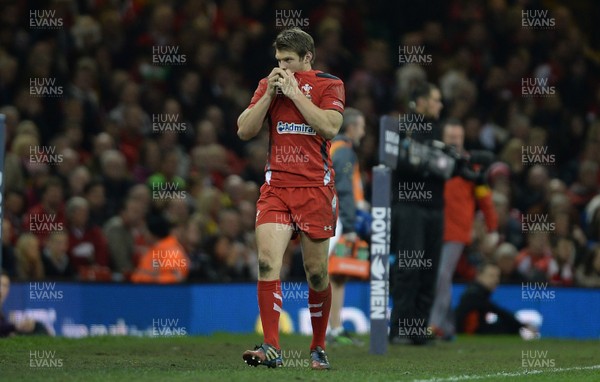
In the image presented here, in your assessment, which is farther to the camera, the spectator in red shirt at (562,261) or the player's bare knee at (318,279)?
the spectator in red shirt at (562,261)

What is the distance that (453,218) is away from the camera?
14477 millimetres

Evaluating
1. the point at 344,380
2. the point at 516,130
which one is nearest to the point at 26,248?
the point at 344,380

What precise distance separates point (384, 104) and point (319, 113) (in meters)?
10.9

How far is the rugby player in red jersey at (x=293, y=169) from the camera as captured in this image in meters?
9.09

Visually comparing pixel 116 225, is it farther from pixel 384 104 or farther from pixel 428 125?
pixel 384 104

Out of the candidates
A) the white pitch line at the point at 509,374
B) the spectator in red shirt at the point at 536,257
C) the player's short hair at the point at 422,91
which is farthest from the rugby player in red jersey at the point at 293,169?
the spectator in red shirt at the point at 536,257

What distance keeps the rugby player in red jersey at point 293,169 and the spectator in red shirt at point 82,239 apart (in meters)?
6.28

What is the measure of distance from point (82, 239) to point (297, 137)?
21.6 ft

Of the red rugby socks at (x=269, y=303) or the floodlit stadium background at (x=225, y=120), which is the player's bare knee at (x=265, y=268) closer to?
the red rugby socks at (x=269, y=303)

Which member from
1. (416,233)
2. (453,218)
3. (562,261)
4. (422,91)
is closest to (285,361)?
(416,233)

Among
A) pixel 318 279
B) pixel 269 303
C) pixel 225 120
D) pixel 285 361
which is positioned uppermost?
pixel 225 120

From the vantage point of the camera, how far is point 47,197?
15.1m

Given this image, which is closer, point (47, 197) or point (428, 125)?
point (428, 125)

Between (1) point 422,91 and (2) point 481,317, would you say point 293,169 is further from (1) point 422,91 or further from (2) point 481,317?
(2) point 481,317
